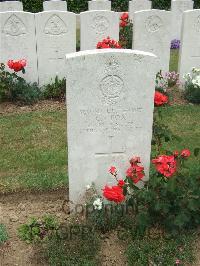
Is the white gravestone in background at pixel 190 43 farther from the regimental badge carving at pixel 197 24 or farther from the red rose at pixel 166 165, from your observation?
the red rose at pixel 166 165

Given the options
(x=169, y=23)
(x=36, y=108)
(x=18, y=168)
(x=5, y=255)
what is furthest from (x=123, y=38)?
(x=5, y=255)

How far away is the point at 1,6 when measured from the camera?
1236 centimetres

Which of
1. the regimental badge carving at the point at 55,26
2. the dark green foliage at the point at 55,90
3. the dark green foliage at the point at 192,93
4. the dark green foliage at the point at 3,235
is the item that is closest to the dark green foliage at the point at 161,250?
the dark green foliage at the point at 3,235

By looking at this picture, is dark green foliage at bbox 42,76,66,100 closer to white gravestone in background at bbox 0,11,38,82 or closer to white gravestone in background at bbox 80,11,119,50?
white gravestone in background at bbox 0,11,38,82

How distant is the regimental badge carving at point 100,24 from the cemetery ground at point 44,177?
176cm

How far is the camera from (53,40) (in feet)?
26.3

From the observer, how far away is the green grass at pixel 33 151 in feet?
16.7

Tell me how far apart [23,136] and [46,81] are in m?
2.07

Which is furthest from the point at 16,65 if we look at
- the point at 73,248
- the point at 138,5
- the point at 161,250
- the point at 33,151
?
the point at 138,5

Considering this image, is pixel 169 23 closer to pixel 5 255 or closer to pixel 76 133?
pixel 76 133

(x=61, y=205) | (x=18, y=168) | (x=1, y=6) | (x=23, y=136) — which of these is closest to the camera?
(x=61, y=205)

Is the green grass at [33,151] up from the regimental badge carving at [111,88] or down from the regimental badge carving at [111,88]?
down

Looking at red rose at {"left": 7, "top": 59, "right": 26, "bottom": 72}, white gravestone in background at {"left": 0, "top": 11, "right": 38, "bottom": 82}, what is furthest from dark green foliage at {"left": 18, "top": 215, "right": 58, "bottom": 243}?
white gravestone in background at {"left": 0, "top": 11, "right": 38, "bottom": 82}

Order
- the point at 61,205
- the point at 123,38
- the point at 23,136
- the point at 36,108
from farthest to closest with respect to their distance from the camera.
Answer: the point at 123,38 → the point at 36,108 → the point at 23,136 → the point at 61,205
